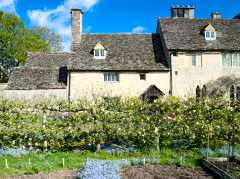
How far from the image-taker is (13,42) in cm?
6038

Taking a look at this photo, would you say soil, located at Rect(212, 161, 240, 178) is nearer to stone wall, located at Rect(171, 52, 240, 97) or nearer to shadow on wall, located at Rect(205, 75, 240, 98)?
stone wall, located at Rect(171, 52, 240, 97)

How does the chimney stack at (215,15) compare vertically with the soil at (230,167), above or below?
above

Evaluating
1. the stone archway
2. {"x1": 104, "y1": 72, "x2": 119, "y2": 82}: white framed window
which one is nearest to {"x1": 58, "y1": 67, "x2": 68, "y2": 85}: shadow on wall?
{"x1": 104, "y1": 72, "x2": 119, "y2": 82}: white framed window

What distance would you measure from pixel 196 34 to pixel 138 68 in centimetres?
683

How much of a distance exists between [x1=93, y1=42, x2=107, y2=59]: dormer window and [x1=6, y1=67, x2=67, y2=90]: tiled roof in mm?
3337

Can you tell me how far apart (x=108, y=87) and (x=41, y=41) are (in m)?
30.8

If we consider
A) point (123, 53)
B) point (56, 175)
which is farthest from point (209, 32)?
point (56, 175)

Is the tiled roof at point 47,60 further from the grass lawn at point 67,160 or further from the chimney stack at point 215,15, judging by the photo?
the grass lawn at point 67,160

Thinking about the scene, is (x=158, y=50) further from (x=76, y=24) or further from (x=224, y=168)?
(x=224, y=168)

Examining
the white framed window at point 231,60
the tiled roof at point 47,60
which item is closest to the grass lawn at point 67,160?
the white framed window at point 231,60

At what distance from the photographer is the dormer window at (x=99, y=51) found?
3709cm

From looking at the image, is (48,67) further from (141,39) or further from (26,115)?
(26,115)

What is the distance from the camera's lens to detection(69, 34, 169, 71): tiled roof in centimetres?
3616

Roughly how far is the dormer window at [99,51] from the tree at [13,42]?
25.7 meters
